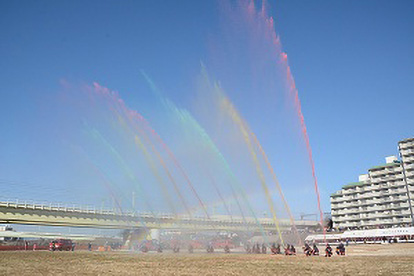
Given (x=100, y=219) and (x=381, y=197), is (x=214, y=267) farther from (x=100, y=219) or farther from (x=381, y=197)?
(x=381, y=197)

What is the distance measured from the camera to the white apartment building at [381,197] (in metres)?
121

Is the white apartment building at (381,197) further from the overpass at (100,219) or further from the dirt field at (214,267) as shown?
the dirt field at (214,267)

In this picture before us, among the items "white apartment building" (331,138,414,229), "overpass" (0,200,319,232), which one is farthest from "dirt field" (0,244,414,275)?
"white apartment building" (331,138,414,229)

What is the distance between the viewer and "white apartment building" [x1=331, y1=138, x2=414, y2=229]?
121062 mm

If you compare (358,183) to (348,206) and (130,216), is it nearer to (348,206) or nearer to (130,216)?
(348,206)

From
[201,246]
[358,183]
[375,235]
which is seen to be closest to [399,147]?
[358,183]

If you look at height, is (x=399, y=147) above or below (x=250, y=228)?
above

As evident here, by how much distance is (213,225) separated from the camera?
114m

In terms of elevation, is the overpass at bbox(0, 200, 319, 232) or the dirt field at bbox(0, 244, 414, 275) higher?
the overpass at bbox(0, 200, 319, 232)

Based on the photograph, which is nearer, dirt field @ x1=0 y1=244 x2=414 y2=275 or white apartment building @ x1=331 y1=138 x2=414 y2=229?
dirt field @ x1=0 y1=244 x2=414 y2=275

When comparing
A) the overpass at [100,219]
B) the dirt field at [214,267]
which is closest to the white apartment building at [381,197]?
the overpass at [100,219]

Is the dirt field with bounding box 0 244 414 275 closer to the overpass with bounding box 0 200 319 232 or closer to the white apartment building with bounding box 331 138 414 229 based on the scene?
the overpass with bounding box 0 200 319 232

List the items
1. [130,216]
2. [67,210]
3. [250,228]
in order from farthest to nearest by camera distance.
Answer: [250,228] → [130,216] → [67,210]

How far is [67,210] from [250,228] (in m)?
73.0
